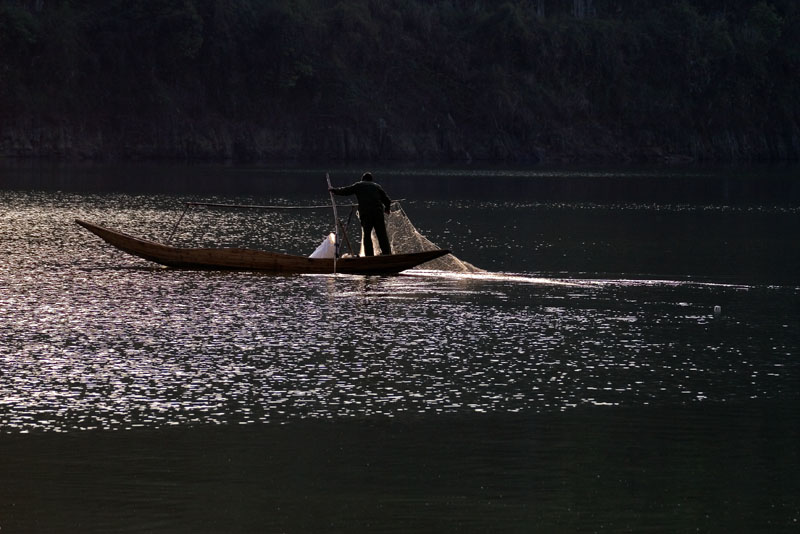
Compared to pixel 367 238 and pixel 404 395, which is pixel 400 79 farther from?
pixel 404 395

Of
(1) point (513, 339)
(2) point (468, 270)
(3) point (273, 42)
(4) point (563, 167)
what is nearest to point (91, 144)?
(3) point (273, 42)

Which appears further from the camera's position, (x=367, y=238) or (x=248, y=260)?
(x=367, y=238)

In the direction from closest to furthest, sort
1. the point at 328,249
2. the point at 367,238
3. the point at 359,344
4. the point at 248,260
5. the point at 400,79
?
1. the point at 359,344
2. the point at 328,249
3. the point at 248,260
4. the point at 367,238
5. the point at 400,79

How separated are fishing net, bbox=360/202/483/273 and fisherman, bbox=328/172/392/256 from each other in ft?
1.00

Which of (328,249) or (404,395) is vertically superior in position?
(328,249)

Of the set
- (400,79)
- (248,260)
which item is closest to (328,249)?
(248,260)

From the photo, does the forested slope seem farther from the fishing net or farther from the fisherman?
the fisherman

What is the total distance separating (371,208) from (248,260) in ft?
10.1

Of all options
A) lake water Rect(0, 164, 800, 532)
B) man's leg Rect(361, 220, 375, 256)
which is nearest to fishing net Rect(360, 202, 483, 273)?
man's leg Rect(361, 220, 375, 256)

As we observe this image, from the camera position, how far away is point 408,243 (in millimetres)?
35688

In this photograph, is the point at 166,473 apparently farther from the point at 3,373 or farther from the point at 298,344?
the point at 298,344

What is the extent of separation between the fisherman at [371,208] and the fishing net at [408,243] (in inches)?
11.9

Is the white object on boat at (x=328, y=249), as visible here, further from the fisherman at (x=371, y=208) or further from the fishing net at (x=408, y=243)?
the fishing net at (x=408, y=243)

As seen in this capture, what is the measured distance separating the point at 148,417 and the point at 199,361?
4134 millimetres
